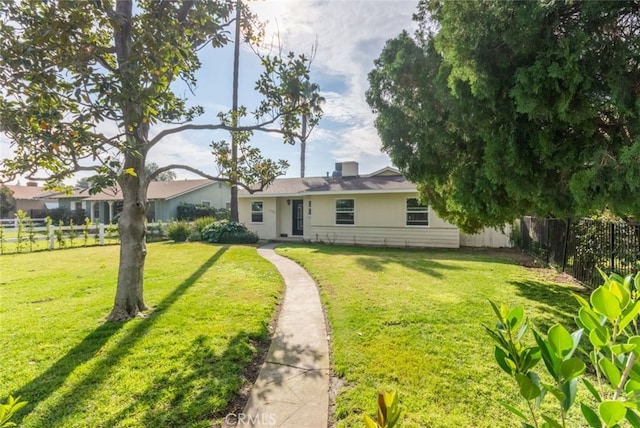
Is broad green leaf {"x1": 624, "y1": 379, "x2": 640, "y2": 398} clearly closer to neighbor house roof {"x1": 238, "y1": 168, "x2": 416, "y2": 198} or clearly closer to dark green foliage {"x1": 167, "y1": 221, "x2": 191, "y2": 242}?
neighbor house roof {"x1": 238, "y1": 168, "x2": 416, "y2": 198}

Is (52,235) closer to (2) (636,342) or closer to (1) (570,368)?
(1) (570,368)

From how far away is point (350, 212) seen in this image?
56.4ft

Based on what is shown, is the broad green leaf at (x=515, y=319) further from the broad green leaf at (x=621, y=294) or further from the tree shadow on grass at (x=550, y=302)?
the tree shadow on grass at (x=550, y=302)

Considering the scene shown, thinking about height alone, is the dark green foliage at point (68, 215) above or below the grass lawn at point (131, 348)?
above

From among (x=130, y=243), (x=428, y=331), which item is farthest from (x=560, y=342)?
(x=130, y=243)

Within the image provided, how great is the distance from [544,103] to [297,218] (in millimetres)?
15841

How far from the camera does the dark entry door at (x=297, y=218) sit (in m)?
19.5

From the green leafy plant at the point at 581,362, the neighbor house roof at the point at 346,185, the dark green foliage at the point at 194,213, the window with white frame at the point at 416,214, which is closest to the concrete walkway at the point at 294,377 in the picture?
the green leafy plant at the point at 581,362

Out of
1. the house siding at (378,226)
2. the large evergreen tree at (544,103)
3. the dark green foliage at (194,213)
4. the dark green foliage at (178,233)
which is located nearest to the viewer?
the large evergreen tree at (544,103)

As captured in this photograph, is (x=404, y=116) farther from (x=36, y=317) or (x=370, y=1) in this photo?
(x=36, y=317)

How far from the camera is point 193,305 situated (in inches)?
249

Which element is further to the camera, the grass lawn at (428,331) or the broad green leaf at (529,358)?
the grass lawn at (428,331)

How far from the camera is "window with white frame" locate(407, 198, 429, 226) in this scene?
1550 cm

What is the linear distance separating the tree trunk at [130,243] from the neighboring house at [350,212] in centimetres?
1147
